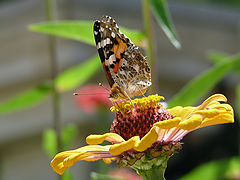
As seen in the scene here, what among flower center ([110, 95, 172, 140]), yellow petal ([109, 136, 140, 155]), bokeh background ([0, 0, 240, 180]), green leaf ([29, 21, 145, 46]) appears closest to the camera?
yellow petal ([109, 136, 140, 155])

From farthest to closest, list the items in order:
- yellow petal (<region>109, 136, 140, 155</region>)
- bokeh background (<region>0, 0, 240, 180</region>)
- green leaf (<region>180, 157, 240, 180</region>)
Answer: bokeh background (<region>0, 0, 240, 180</region>) < green leaf (<region>180, 157, 240, 180</region>) < yellow petal (<region>109, 136, 140, 155</region>)

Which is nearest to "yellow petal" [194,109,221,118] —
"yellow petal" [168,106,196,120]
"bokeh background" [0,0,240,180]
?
"yellow petal" [168,106,196,120]

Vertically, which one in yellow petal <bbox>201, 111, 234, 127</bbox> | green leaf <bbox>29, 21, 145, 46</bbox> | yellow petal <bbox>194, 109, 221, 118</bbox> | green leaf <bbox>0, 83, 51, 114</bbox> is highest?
green leaf <bbox>29, 21, 145, 46</bbox>

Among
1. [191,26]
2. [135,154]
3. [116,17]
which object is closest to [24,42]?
[116,17]

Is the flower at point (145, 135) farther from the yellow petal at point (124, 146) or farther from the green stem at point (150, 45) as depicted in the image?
the green stem at point (150, 45)

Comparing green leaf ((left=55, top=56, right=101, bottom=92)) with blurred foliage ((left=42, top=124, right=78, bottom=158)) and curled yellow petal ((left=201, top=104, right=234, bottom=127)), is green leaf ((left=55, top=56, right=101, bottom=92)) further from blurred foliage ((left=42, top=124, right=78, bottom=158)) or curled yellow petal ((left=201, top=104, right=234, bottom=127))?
curled yellow petal ((left=201, top=104, right=234, bottom=127))

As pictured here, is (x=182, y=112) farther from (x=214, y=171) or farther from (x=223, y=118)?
(x=214, y=171)
